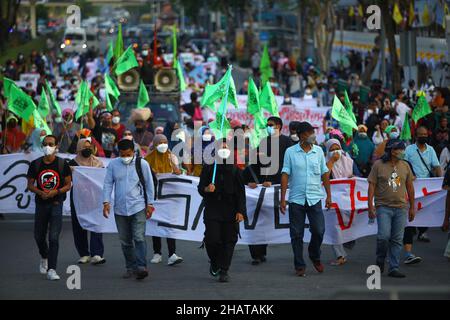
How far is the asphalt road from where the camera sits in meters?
12.5

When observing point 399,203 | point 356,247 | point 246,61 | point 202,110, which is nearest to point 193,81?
point 202,110

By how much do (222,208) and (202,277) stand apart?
2.68ft

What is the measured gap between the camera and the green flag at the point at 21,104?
1892cm

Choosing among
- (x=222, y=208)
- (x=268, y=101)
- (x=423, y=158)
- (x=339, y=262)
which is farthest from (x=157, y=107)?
(x=222, y=208)

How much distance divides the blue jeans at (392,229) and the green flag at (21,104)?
23.4 ft

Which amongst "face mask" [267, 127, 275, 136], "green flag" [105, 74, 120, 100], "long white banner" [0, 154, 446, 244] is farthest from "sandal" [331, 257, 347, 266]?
"green flag" [105, 74, 120, 100]

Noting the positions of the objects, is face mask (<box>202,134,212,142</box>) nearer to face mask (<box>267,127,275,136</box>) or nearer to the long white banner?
face mask (<box>267,127,275,136</box>)

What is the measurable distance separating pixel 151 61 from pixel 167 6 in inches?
3792

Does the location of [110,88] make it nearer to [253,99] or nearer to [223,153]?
[253,99]

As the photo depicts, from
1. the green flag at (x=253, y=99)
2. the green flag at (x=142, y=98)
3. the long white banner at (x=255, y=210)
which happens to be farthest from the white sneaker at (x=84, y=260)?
the green flag at (x=142, y=98)

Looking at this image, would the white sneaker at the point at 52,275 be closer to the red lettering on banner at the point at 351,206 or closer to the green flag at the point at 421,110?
the red lettering on banner at the point at 351,206

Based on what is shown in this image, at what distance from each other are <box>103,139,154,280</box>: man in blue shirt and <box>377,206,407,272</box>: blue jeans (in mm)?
2399

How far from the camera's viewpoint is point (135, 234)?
13.2 metres
